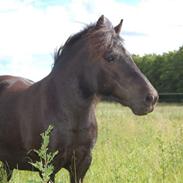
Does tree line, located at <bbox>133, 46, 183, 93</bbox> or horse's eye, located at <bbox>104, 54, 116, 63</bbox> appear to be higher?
horse's eye, located at <bbox>104, 54, 116, 63</bbox>

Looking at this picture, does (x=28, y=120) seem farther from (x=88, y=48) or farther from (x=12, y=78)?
(x=12, y=78)

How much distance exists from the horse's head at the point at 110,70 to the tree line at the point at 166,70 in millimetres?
64686

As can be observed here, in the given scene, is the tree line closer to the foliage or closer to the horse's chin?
the horse's chin

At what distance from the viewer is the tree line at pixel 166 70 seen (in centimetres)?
7188

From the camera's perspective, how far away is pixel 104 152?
7.88 metres

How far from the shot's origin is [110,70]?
4.58 metres

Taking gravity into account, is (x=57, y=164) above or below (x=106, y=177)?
above

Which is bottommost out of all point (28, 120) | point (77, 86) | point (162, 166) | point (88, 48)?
point (162, 166)

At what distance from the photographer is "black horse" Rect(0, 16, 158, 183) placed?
179 inches

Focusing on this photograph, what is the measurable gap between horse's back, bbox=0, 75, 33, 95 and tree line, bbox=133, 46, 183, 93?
6349 centimetres

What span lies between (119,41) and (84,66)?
1.39ft

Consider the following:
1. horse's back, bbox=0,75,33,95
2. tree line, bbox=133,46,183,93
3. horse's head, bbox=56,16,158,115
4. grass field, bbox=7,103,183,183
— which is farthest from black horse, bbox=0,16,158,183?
tree line, bbox=133,46,183,93

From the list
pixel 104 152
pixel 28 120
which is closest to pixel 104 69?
pixel 28 120

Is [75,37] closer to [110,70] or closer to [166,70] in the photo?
[110,70]
